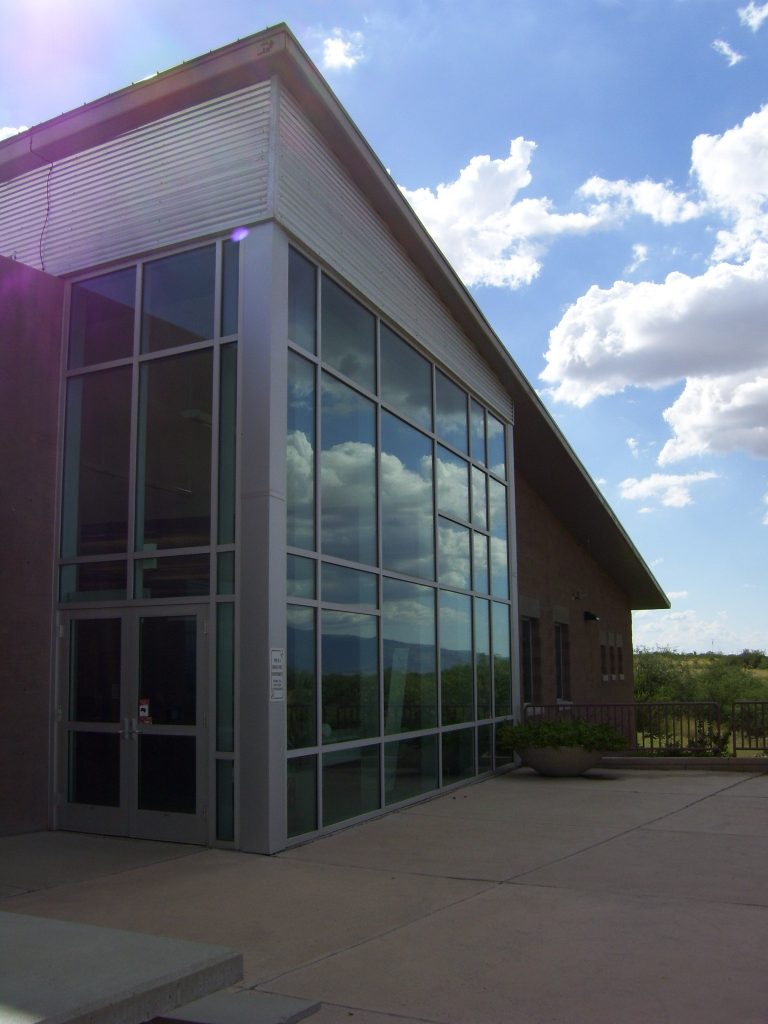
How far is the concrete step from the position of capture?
443 centimetres

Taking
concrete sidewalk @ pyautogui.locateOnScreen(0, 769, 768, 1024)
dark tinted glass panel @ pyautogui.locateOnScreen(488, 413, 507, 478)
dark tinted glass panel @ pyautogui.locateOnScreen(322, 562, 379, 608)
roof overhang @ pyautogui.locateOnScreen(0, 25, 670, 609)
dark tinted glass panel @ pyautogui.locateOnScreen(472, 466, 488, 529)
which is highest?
roof overhang @ pyautogui.locateOnScreen(0, 25, 670, 609)

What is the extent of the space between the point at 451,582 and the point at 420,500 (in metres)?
1.55

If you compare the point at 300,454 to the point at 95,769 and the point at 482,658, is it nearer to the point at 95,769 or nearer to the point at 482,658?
the point at 95,769

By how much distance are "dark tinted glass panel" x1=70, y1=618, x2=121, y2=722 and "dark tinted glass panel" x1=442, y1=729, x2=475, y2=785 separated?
513 centimetres

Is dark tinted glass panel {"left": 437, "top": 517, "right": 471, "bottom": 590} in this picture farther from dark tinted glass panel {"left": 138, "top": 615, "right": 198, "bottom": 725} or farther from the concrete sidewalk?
dark tinted glass panel {"left": 138, "top": 615, "right": 198, "bottom": 725}

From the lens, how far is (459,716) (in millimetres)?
14219

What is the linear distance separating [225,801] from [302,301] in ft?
17.0

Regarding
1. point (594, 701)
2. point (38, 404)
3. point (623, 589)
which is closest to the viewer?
point (38, 404)

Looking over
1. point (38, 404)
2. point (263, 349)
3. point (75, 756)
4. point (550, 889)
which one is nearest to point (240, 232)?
point (263, 349)

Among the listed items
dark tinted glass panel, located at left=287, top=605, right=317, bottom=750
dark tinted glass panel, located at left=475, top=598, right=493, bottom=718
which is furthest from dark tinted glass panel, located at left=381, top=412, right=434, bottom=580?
dark tinted glass panel, located at left=287, top=605, right=317, bottom=750

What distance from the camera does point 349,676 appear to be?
10898 mm

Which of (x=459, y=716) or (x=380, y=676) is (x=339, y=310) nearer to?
(x=380, y=676)

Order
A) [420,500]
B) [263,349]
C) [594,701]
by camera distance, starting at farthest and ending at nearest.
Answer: [594,701] < [420,500] < [263,349]

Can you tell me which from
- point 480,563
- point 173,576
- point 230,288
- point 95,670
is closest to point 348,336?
point 230,288
